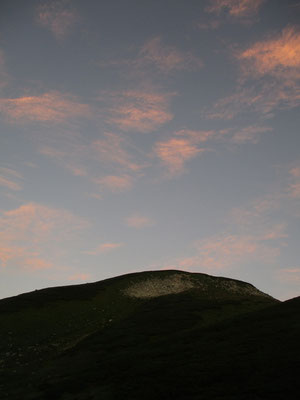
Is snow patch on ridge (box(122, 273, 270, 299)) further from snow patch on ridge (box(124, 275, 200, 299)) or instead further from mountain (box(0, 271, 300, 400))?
mountain (box(0, 271, 300, 400))

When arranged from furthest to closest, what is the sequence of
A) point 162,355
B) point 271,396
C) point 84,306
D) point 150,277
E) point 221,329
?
point 150,277, point 84,306, point 221,329, point 162,355, point 271,396

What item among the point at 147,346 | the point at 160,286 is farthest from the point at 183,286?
the point at 147,346

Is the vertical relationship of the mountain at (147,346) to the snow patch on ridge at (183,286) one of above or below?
below

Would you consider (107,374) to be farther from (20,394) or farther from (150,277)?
(150,277)

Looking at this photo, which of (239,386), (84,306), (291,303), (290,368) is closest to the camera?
(239,386)

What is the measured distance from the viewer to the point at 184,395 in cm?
2194

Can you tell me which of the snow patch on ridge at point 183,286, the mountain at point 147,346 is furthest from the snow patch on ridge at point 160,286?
the mountain at point 147,346

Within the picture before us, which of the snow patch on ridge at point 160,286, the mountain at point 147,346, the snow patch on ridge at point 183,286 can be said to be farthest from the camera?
the snow patch on ridge at point 183,286

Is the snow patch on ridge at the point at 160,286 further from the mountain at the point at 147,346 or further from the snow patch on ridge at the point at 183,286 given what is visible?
the mountain at the point at 147,346

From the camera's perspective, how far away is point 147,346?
1377 inches

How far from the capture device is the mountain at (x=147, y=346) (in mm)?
23391

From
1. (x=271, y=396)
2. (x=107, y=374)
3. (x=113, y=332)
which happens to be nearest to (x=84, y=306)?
(x=113, y=332)

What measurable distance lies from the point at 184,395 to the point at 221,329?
1662cm

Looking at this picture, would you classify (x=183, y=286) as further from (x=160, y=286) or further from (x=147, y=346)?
(x=147, y=346)
